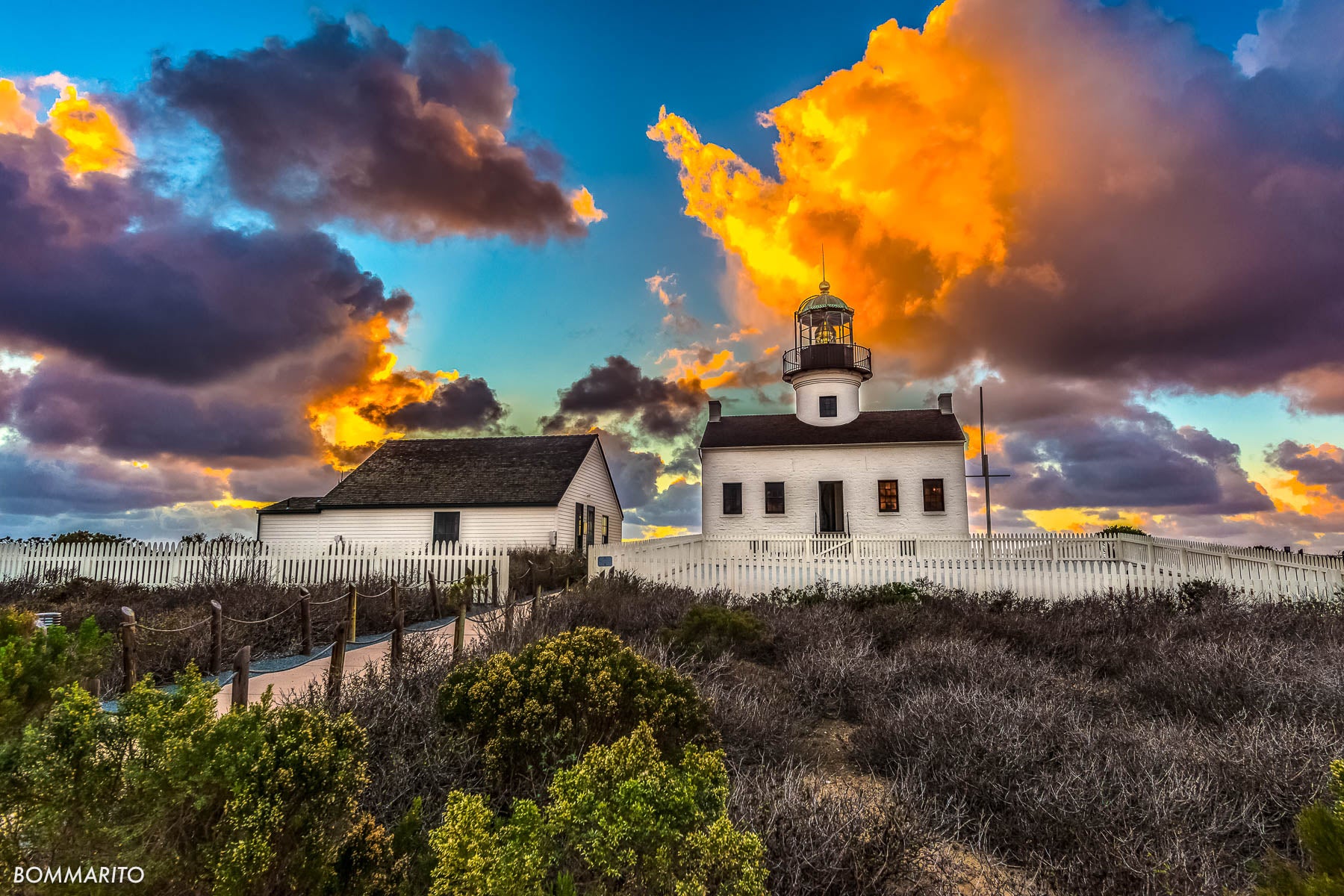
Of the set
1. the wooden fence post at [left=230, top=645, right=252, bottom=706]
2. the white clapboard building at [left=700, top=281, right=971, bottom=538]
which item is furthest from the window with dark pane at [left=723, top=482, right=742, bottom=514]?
the wooden fence post at [left=230, top=645, right=252, bottom=706]

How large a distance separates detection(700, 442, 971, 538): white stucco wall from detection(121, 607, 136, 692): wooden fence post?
21.4 metres

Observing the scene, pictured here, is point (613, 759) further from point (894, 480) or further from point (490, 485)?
point (894, 480)

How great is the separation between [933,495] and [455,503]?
682 inches

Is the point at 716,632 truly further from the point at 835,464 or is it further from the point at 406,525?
the point at 835,464

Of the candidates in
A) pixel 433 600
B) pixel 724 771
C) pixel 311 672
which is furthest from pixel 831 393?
pixel 724 771

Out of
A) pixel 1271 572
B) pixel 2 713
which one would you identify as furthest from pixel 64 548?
pixel 1271 572

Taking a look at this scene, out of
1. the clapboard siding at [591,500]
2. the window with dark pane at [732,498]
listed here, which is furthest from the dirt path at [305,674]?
the window with dark pane at [732,498]

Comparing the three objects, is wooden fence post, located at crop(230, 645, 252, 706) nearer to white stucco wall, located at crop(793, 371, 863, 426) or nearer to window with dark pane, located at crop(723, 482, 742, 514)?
window with dark pane, located at crop(723, 482, 742, 514)

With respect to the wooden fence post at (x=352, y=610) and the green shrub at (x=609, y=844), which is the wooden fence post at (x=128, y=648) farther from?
the green shrub at (x=609, y=844)

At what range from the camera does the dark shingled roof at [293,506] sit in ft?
73.7

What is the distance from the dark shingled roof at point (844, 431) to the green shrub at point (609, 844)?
25001 mm

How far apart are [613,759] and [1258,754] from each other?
3908mm

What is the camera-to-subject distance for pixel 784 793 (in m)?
3.43

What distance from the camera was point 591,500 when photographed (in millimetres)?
25953
